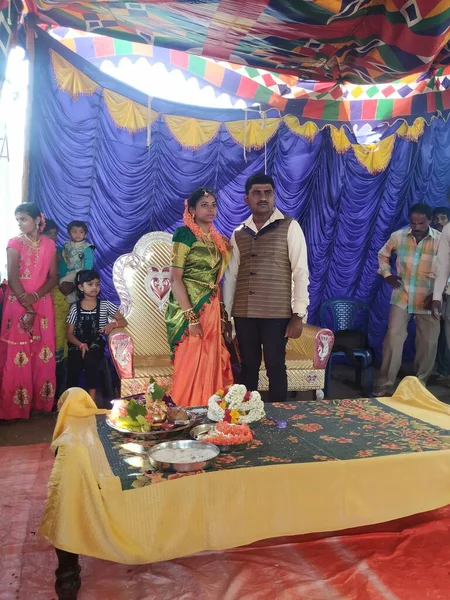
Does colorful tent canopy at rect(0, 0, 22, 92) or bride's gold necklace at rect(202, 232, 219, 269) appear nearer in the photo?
colorful tent canopy at rect(0, 0, 22, 92)

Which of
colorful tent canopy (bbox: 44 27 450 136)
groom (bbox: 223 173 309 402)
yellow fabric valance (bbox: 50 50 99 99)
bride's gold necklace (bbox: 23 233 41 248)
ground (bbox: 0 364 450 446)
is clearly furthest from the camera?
colorful tent canopy (bbox: 44 27 450 136)

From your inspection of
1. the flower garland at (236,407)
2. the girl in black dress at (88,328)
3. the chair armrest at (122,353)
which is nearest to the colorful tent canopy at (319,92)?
the girl in black dress at (88,328)

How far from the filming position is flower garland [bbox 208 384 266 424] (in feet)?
7.51

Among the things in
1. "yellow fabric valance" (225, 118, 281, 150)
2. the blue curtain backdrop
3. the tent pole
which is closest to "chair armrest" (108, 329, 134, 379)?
the blue curtain backdrop

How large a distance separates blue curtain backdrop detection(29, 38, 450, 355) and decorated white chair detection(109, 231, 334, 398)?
64cm

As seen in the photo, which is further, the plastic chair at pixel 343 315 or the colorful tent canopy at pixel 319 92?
the plastic chair at pixel 343 315

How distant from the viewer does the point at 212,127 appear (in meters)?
5.17

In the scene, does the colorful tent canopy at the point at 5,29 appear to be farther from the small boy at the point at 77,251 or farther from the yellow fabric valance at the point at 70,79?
the small boy at the point at 77,251

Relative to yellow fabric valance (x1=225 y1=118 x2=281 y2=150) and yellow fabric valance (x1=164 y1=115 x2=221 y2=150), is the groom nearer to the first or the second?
yellow fabric valance (x1=164 y1=115 x2=221 y2=150)

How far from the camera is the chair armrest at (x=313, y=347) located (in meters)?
4.34

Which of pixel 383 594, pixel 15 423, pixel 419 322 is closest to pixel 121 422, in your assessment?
pixel 383 594

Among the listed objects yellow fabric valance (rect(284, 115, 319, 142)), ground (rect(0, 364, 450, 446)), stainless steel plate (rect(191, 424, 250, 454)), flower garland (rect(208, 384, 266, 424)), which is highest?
yellow fabric valance (rect(284, 115, 319, 142))

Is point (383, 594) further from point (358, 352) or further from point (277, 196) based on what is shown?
point (277, 196)

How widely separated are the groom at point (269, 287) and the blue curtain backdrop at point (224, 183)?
1.86m
